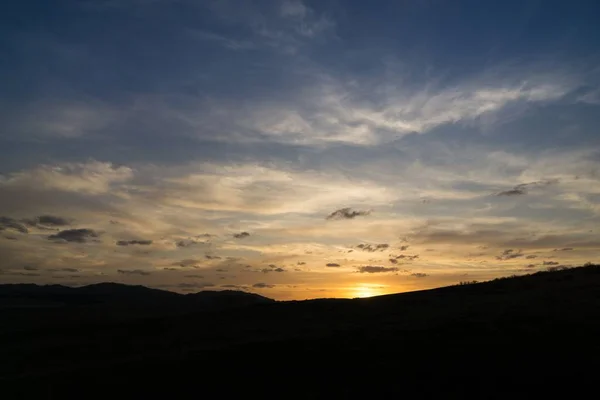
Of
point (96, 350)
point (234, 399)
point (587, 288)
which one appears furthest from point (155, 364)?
point (587, 288)

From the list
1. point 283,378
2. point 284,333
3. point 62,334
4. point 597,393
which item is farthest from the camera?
point 62,334

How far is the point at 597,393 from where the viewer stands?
→ 57.9 feet

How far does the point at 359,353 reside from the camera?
25.8 m

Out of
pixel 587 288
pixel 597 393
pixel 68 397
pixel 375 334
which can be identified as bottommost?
pixel 68 397

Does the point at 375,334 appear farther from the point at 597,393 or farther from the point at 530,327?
the point at 597,393

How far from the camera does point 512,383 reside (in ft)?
63.9

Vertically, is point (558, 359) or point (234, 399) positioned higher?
point (558, 359)

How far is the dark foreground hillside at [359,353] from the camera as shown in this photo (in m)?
20.8

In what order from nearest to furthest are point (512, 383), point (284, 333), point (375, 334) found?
point (512, 383), point (375, 334), point (284, 333)

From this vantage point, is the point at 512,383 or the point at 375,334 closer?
the point at 512,383

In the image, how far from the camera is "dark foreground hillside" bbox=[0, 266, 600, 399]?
20.8 meters

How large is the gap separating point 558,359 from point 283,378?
1181 cm

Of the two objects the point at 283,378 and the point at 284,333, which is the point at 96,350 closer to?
the point at 284,333

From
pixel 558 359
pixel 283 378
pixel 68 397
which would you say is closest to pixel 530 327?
pixel 558 359
